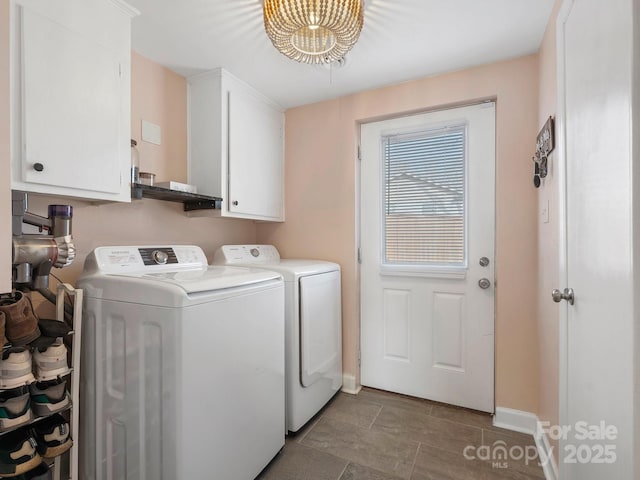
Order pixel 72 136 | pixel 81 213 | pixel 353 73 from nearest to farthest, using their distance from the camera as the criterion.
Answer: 1. pixel 72 136
2. pixel 81 213
3. pixel 353 73

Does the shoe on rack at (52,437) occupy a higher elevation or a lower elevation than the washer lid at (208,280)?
lower

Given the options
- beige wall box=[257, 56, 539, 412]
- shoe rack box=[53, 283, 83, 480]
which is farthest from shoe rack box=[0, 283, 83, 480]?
beige wall box=[257, 56, 539, 412]

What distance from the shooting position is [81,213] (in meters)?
1.57

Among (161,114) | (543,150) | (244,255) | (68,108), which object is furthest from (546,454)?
(161,114)

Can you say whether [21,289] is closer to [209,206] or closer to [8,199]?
[8,199]

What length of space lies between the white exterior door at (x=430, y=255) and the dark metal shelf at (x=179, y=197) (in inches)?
43.6

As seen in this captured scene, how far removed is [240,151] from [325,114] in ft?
2.56

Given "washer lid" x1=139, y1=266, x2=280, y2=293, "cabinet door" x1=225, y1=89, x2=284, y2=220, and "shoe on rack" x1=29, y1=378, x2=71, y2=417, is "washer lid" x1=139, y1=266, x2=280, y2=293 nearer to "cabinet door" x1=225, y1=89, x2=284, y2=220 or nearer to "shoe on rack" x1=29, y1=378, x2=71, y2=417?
"shoe on rack" x1=29, y1=378, x2=71, y2=417

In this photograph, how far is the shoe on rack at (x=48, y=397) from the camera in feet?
3.92

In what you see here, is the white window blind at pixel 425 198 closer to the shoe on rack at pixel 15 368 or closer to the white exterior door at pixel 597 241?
the white exterior door at pixel 597 241

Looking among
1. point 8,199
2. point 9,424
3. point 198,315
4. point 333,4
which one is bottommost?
point 9,424

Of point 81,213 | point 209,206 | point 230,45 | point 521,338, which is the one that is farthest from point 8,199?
point 521,338

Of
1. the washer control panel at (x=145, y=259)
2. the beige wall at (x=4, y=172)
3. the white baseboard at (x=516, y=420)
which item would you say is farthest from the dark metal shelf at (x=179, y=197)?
the white baseboard at (x=516, y=420)

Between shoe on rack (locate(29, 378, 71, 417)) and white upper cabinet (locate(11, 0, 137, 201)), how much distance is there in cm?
76
